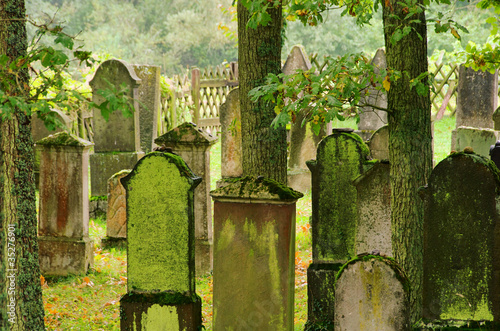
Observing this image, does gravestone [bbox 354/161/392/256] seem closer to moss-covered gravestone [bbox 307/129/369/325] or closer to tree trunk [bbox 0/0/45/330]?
moss-covered gravestone [bbox 307/129/369/325]

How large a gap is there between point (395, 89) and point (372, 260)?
5.07 feet

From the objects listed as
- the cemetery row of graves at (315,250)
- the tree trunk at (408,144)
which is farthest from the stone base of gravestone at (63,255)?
the tree trunk at (408,144)

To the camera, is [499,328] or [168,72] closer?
[499,328]

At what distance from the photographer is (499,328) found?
3352 mm

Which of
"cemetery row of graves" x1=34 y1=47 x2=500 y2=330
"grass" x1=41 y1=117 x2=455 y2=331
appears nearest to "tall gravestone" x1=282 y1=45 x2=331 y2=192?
"grass" x1=41 y1=117 x2=455 y2=331

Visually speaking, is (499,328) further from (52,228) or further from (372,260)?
(52,228)

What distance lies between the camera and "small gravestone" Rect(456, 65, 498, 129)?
405 inches

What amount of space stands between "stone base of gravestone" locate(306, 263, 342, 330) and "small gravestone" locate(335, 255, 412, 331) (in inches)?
62.0

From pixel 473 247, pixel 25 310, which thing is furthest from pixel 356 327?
pixel 25 310

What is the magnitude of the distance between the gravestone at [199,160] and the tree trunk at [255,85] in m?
1.40

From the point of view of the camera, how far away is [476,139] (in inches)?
394

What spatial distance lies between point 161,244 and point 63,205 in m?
3.03

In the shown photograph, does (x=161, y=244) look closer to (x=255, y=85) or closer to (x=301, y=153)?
(x=255, y=85)

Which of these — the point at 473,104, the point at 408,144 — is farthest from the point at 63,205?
the point at 473,104
